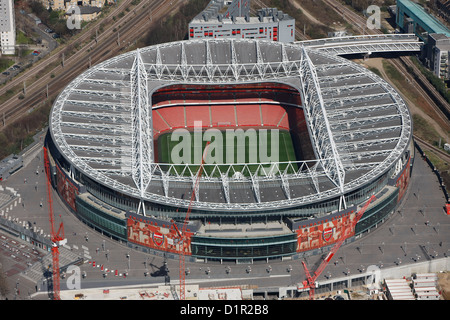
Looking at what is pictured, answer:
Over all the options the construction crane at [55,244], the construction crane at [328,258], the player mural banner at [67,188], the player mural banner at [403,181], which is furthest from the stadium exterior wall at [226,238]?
the construction crane at [55,244]

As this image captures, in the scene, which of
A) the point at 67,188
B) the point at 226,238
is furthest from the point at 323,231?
the point at 67,188

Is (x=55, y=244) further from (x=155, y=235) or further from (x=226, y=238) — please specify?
(x=226, y=238)

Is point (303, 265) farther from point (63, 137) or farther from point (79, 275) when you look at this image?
point (63, 137)

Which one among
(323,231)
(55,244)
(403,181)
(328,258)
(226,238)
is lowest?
(328,258)

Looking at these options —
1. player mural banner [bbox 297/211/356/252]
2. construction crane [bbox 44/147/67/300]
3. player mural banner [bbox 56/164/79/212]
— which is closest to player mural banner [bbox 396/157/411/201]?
player mural banner [bbox 297/211/356/252]

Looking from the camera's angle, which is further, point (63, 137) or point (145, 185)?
point (63, 137)

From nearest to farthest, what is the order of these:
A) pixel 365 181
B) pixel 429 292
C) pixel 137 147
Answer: pixel 429 292, pixel 365 181, pixel 137 147

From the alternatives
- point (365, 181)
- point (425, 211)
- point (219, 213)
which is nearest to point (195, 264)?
point (219, 213)

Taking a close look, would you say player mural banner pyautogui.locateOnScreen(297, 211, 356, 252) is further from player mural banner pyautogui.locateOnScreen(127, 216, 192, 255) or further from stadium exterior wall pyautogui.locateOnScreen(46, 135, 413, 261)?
player mural banner pyautogui.locateOnScreen(127, 216, 192, 255)
